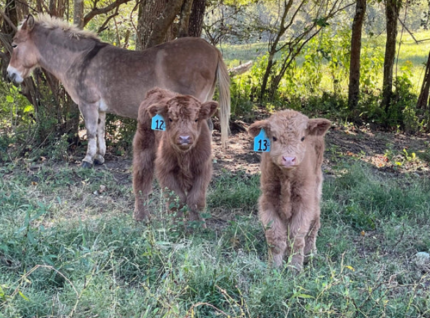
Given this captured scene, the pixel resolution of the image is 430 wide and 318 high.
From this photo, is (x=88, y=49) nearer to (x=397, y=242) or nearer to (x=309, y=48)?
(x=397, y=242)

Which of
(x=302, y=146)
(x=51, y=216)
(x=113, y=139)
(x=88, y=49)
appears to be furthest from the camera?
(x=113, y=139)

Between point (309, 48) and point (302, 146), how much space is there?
9.75 metres

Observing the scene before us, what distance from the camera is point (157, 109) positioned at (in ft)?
16.3

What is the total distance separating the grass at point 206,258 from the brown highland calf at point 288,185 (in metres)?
0.27

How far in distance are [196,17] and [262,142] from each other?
623 centimetres

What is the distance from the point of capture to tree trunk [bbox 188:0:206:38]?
32.3ft

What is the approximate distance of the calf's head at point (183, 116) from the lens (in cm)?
484

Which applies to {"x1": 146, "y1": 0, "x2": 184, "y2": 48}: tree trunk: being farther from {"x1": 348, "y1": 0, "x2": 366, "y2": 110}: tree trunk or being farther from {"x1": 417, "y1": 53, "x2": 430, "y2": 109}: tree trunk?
{"x1": 417, "y1": 53, "x2": 430, "y2": 109}: tree trunk

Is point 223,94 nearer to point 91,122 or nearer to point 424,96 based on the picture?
point 91,122

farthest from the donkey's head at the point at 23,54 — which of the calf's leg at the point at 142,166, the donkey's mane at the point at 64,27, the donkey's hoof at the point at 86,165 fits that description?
the calf's leg at the point at 142,166

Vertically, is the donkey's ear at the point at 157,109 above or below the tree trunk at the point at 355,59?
below

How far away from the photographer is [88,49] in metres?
8.55

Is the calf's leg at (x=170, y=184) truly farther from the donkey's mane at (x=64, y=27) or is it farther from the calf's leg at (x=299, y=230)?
the donkey's mane at (x=64, y=27)

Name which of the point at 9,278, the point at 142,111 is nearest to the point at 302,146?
the point at 142,111
